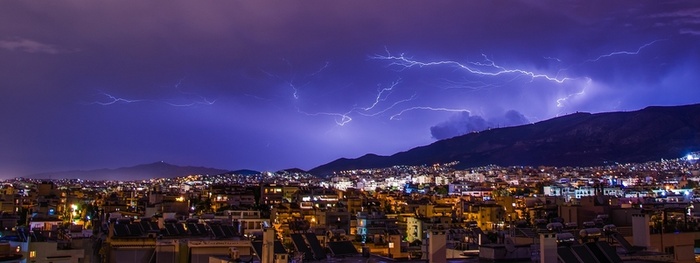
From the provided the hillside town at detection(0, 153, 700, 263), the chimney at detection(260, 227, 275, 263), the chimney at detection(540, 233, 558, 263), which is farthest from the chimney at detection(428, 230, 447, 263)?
the chimney at detection(260, 227, 275, 263)

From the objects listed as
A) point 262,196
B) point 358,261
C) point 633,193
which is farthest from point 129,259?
point 633,193

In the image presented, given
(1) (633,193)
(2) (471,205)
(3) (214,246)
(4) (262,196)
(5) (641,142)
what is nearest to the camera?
(3) (214,246)

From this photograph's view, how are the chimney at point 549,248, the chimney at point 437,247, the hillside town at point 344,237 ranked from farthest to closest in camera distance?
the hillside town at point 344,237
the chimney at point 437,247
the chimney at point 549,248

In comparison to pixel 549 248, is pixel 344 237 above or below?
below

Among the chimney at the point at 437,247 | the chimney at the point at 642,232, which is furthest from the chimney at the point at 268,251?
the chimney at the point at 642,232

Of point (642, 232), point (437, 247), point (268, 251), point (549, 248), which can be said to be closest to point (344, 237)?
point (642, 232)

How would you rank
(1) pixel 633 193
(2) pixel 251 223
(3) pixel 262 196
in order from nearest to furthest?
(2) pixel 251 223 → (3) pixel 262 196 → (1) pixel 633 193

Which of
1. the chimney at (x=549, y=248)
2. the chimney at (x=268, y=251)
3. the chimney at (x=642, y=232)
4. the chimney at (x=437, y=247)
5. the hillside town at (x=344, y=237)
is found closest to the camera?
the chimney at (x=549, y=248)

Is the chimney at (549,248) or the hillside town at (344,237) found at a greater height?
the chimney at (549,248)

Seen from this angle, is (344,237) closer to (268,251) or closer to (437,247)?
(268,251)

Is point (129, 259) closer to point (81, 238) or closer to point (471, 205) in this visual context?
point (81, 238)

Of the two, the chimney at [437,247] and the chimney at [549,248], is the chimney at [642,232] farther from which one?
the chimney at [437,247]
